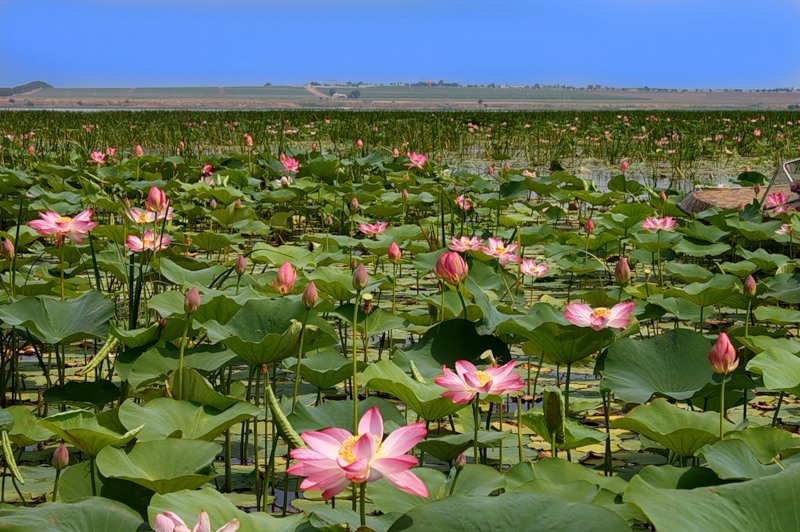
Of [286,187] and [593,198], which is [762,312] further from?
[286,187]

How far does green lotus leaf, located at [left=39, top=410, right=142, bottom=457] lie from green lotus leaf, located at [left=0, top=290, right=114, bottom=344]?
458 millimetres

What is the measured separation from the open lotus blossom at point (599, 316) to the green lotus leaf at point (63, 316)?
104cm

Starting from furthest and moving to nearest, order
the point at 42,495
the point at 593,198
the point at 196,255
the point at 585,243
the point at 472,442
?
the point at 593,198
the point at 196,255
the point at 585,243
the point at 42,495
the point at 472,442

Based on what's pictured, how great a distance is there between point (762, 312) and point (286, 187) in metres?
3.35

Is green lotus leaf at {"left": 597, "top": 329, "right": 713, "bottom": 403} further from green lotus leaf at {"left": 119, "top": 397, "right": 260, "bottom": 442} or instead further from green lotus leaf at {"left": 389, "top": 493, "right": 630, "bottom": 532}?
green lotus leaf at {"left": 389, "top": 493, "right": 630, "bottom": 532}

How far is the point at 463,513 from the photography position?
37.3 inches

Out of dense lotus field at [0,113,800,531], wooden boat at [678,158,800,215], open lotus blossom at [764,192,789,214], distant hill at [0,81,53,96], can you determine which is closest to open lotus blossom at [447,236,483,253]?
dense lotus field at [0,113,800,531]

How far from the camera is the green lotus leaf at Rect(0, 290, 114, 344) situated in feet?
6.54

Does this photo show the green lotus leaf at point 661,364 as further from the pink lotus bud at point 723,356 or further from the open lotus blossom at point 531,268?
the open lotus blossom at point 531,268

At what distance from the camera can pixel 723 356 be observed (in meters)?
1.49

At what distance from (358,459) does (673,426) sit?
84 cm

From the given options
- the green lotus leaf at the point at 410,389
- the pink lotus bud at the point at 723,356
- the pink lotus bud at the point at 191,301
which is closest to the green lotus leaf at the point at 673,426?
the pink lotus bud at the point at 723,356

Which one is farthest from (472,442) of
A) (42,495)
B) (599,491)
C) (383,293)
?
(383,293)

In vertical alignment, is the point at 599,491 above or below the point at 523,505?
below
